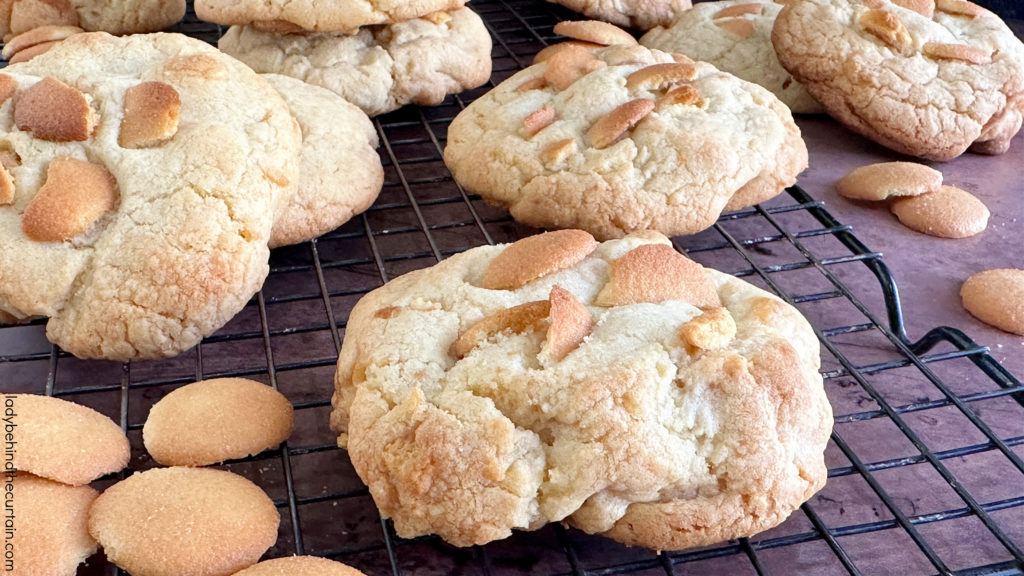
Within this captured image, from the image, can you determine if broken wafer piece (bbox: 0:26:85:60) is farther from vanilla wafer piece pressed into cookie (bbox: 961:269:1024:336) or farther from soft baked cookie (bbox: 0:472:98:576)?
vanilla wafer piece pressed into cookie (bbox: 961:269:1024:336)

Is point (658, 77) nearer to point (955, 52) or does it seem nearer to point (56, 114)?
point (955, 52)

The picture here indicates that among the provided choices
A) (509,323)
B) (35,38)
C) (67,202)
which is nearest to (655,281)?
(509,323)

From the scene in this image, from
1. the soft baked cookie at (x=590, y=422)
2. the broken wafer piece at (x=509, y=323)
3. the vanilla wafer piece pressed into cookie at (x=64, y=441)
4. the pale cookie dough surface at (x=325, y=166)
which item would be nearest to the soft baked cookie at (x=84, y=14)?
the pale cookie dough surface at (x=325, y=166)

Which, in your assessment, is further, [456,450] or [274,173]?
[274,173]

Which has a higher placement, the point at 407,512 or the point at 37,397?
the point at 407,512

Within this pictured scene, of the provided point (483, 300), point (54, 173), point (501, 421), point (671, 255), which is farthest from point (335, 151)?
point (501, 421)

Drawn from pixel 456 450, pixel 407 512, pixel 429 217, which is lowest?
pixel 429 217

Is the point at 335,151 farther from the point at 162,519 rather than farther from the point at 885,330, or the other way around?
the point at 885,330
